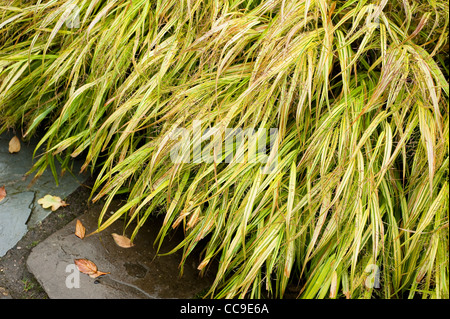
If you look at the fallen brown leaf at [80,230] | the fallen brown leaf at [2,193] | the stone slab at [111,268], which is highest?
the fallen brown leaf at [2,193]

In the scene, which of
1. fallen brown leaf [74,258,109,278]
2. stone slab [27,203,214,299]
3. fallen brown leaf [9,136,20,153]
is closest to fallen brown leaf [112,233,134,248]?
stone slab [27,203,214,299]

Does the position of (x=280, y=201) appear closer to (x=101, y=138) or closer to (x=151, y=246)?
(x=151, y=246)

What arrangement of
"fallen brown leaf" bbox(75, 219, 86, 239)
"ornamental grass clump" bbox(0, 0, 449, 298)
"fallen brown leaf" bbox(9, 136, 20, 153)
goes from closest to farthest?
"ornamental grass clump" bbox(0, 0, 449, 298) → "fallen brown leaf" bbox(75, 219, 86, 239) → "fallen brown leaf" bbox(9, 136, 20, 153)

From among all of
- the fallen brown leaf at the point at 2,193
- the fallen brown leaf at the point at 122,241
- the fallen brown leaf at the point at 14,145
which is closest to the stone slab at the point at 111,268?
the fallen brown leaf at the point at 122,241

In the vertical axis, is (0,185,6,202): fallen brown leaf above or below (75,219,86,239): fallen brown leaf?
above

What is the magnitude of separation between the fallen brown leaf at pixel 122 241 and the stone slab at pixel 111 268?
0.01 metres

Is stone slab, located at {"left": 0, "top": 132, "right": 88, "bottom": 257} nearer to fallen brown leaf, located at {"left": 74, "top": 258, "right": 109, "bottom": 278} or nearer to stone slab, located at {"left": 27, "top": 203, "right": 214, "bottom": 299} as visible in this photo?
stone slab, located at {"left": 27, "top": 203, "right": 214, "bottom": 299}

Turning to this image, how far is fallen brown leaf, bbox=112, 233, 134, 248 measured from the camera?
1.67m

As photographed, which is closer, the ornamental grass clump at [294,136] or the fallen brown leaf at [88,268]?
the ornamental grass clump at [294,136]

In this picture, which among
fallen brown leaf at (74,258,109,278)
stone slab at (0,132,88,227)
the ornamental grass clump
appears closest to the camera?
the ornamental grass clump

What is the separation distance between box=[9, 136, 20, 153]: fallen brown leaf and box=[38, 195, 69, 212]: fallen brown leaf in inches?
12.0

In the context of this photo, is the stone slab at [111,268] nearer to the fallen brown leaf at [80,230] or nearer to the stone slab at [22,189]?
the fallen brown leaf at [80,230]

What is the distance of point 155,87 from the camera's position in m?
1.64

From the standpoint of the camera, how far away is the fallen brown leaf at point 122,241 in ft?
5.48
